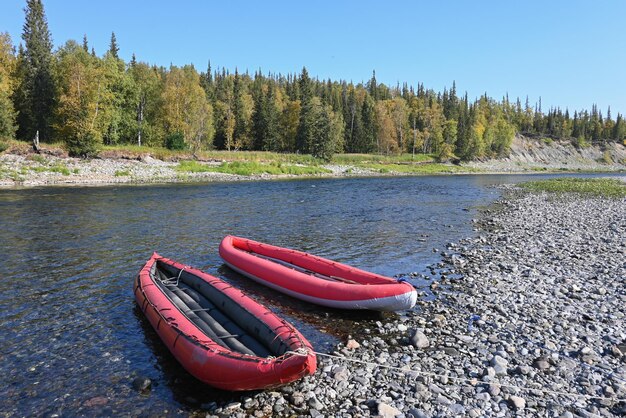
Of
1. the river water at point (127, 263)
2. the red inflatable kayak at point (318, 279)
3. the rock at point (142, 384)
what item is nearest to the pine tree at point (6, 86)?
the river water at point (127, 263)

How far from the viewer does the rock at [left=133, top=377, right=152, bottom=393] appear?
671 centimetres

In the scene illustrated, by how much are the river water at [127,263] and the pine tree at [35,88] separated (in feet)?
99.6

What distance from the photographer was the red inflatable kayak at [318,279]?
925 centimetres

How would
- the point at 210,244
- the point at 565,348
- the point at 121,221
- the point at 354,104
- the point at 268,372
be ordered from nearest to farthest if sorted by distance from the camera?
the point at 268,372 → the point at 565,348 → the point at 210,244 → the point at 121,221 → the point at 354,104

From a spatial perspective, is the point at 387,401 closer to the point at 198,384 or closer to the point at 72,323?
the point at 198,384

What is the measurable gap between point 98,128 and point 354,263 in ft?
163

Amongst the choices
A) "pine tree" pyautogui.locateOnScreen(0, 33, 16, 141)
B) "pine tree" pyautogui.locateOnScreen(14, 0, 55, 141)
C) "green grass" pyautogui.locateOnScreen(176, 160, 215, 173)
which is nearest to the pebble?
"green grass" pyautogui.locateOnScreen(176, 160, 215, 173)

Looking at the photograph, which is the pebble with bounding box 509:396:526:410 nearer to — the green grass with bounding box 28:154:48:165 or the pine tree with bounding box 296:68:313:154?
the green grass with bounding box 28:154:48:165

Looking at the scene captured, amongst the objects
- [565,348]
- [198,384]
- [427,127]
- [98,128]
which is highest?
[427,127]

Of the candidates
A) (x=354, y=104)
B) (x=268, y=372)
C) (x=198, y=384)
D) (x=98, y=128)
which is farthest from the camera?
(x=354, y=104)

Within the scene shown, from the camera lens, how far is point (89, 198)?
29.3 m

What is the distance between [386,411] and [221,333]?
3.58 metres

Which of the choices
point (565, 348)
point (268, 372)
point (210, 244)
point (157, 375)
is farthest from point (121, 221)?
point (565, 348)

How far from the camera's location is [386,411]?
576cm
